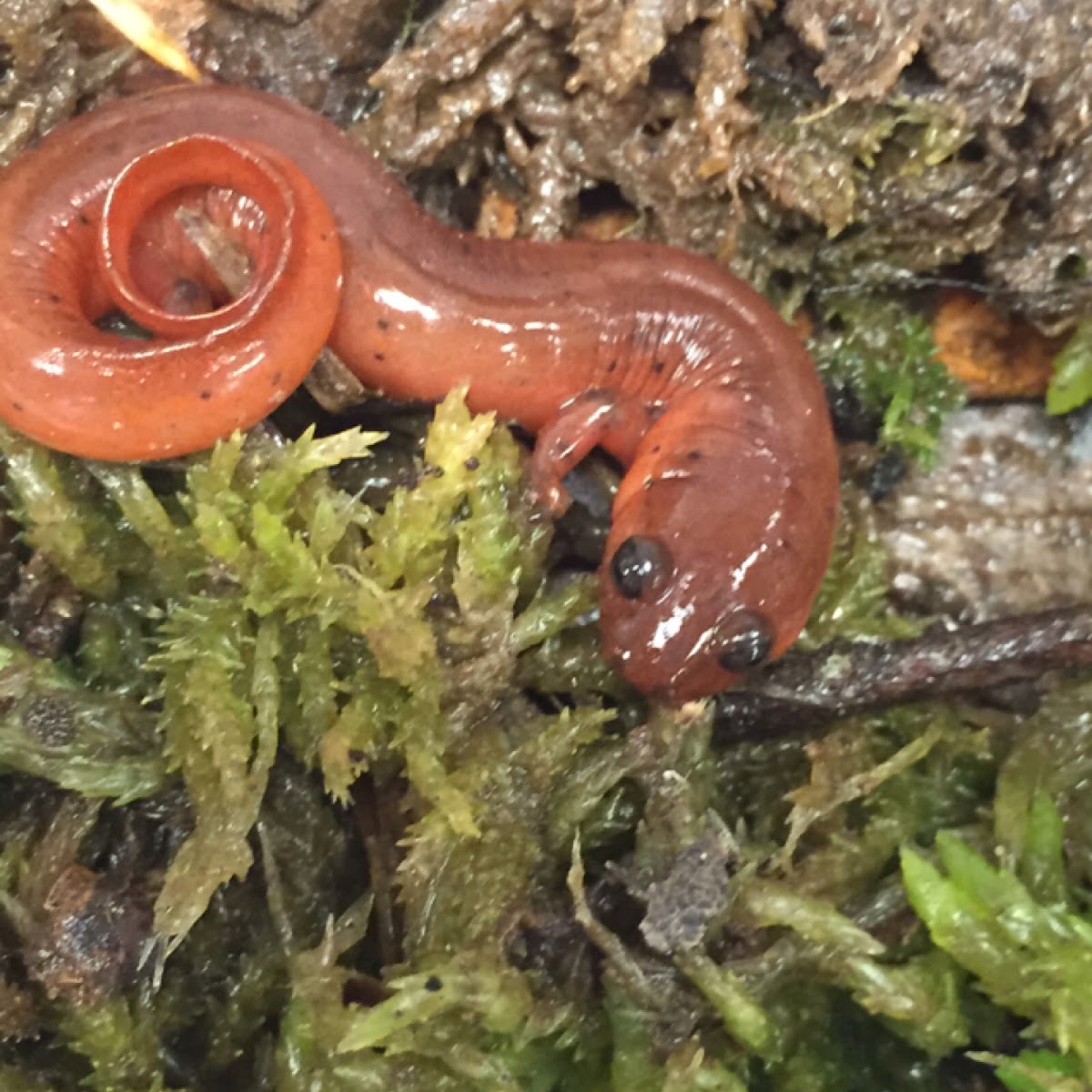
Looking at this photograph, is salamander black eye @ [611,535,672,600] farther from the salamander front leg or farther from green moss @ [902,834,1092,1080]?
green moss @ [902,834,1092,1080]

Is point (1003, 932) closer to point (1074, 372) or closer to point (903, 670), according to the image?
point (903, 670)

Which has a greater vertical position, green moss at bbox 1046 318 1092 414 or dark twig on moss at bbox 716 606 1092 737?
green moss at bbox 1046 318 1092 414

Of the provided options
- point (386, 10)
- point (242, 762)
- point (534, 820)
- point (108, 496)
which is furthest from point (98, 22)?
point (534, 820)

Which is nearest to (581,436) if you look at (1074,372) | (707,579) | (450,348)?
(450,348)

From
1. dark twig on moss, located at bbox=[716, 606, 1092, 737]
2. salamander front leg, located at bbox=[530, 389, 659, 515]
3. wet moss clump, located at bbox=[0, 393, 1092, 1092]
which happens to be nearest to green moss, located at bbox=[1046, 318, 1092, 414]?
dark twig on moss, located at bbox=[716, 606, 1092, 737]

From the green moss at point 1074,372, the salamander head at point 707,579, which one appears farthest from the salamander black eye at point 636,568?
the green moss at point 1074,372

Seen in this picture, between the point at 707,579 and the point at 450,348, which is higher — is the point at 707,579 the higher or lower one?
the lower one

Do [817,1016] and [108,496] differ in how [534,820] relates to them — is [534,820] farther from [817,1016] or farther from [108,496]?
[108,496]
